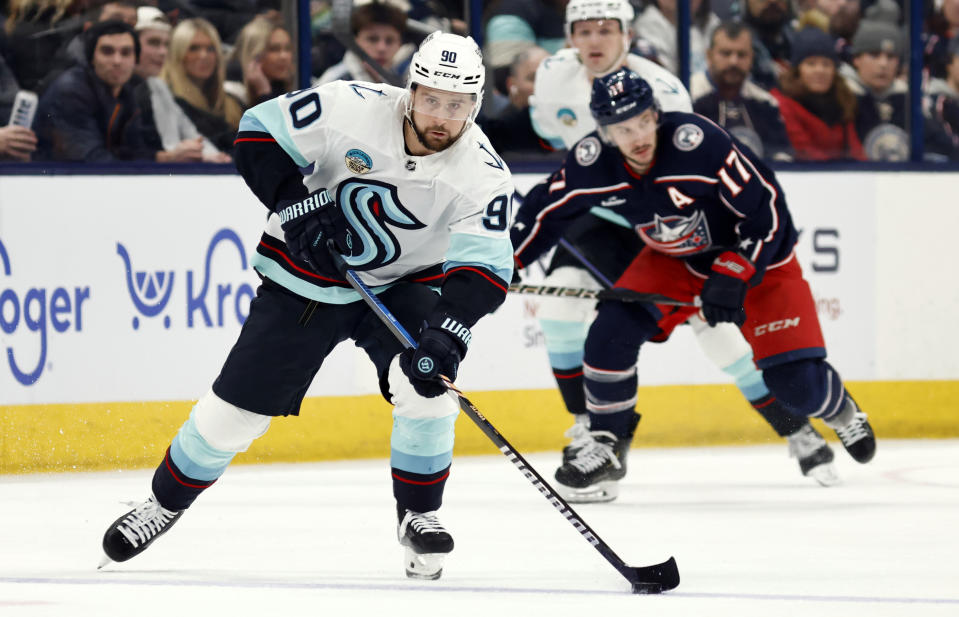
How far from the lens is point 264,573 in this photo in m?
3.15

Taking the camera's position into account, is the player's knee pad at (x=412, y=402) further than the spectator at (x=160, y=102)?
No

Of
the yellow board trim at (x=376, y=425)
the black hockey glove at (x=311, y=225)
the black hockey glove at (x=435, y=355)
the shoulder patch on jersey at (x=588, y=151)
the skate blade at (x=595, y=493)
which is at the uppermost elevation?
Result: the black hockey glove at (x=311, y=225)

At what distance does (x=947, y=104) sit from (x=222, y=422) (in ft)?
13.2

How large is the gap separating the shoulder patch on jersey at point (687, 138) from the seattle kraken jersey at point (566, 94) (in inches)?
28.8

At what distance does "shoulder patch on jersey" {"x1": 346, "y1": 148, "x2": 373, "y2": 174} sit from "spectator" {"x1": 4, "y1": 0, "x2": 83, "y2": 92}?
219 cm

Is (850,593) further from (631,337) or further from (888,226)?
(888,226)

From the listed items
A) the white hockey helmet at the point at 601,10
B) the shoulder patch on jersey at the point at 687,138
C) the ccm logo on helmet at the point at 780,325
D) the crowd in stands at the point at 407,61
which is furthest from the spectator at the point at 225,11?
the ccm logo on helmet at the point at 780,325

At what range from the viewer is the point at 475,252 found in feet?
9.95

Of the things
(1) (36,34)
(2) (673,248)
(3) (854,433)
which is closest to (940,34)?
(3) (854,433)

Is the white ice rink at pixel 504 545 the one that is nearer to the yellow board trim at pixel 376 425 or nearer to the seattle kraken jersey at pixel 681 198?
the yellow board trim at pixel 376 425

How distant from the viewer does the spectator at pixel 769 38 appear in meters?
5.93

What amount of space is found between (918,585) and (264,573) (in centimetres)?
125

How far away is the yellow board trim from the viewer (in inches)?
192

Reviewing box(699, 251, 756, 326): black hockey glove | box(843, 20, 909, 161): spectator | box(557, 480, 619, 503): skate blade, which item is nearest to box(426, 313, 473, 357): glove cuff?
box(699, 251, 756, 326): black hockey glove
